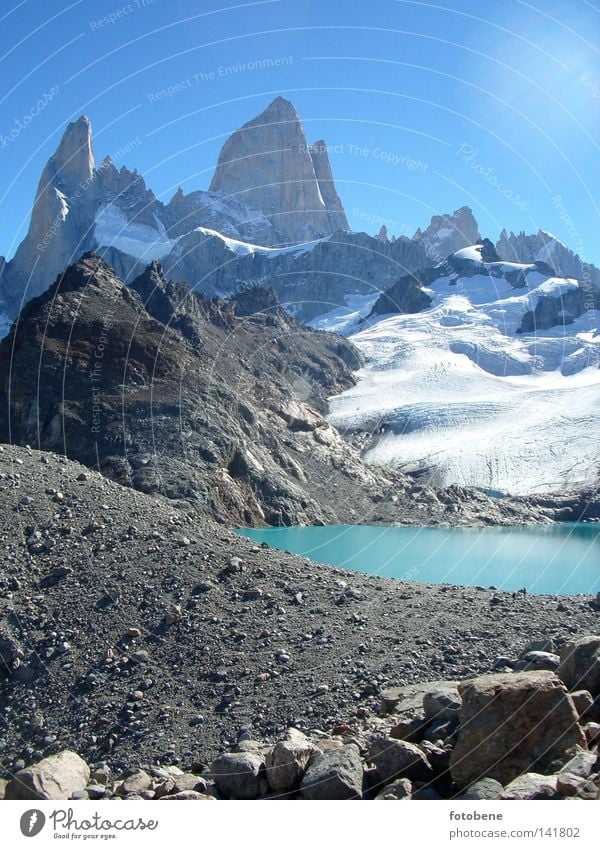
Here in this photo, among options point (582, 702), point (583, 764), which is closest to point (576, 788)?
Answer: point (583, 764)

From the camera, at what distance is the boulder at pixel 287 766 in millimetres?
9094

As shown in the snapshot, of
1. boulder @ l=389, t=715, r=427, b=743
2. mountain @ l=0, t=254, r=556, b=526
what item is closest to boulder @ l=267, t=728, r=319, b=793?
boulder @ l=389, t=715, r=427, b=743

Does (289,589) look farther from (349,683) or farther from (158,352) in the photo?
(158,352)

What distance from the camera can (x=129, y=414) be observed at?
59.0 metres

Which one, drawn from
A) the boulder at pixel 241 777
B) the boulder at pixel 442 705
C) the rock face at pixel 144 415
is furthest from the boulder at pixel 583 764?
the rock face at pixel 144 415

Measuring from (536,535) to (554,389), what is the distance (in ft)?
231

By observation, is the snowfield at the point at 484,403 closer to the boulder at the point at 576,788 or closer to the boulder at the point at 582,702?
the boulder at the point at 582,702

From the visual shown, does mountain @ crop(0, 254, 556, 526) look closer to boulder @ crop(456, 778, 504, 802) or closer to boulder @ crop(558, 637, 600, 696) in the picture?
boulder @ crop(558, 637, 600, 696)

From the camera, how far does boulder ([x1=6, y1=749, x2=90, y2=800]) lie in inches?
363

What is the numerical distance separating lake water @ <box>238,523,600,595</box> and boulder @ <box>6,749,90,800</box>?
3233cm

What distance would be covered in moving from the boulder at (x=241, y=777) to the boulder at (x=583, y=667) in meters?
4.69

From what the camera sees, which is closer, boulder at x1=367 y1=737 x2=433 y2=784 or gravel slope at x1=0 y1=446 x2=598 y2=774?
boulder at x1=367 y1=737 x2=433 y2=784

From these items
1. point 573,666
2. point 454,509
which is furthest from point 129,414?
point 573,666
